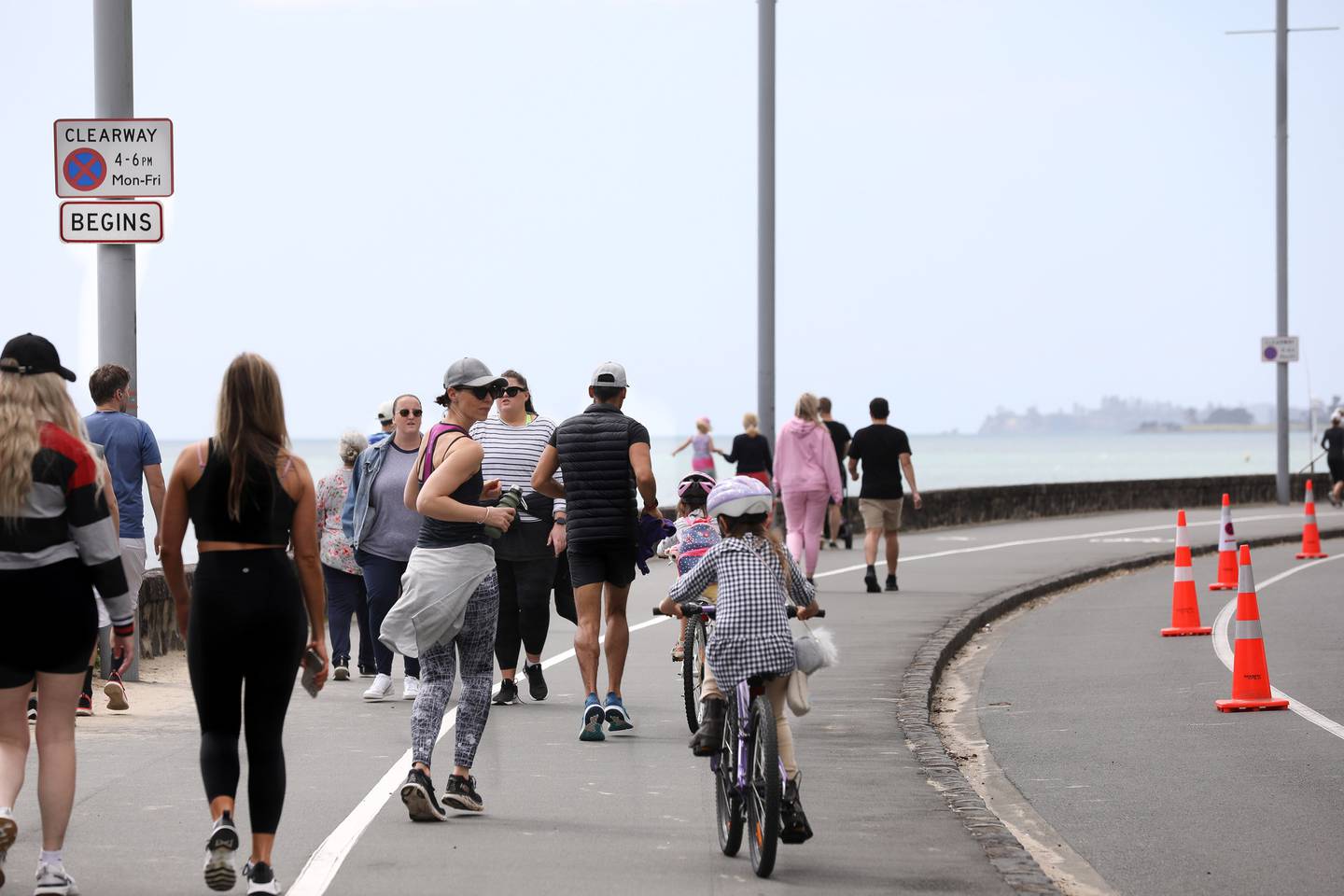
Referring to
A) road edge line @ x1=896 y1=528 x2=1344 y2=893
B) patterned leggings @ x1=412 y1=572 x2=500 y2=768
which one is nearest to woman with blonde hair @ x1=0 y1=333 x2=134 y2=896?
patterned leggings @ x1=412 y1=572 x2=500 y2=768

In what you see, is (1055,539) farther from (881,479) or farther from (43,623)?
(43,623)

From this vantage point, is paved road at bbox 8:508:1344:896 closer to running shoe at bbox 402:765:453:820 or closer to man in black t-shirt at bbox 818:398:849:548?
running shoe at bbox 402:765:453:820

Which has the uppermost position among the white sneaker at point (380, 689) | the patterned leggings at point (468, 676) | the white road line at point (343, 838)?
the patterned leggings at point (468, 676)

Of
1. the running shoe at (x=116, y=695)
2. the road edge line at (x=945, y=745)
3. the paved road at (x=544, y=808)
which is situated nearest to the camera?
the paved road at (x=544, y=808)

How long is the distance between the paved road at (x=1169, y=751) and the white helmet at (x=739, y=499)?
1816 mm

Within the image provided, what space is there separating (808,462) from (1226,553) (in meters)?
4.03

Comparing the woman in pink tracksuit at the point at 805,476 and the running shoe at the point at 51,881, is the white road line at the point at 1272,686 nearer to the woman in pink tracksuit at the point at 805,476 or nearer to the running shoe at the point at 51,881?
the woman in pink tracksuit at the point at 805,476

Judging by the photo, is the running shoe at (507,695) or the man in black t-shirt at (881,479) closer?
the running shoe at (507,695)

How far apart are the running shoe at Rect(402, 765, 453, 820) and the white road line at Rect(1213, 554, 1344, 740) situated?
4993mm

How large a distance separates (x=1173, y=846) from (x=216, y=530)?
3.77 metres

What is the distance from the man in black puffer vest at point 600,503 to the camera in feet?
29.5

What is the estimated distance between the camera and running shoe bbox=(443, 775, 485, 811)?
710 centimetres

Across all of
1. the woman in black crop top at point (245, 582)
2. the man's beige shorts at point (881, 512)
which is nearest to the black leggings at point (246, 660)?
the woman in black crop top at point (245, 582)

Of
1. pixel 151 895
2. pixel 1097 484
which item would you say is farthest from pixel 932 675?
pixel 1097 484
